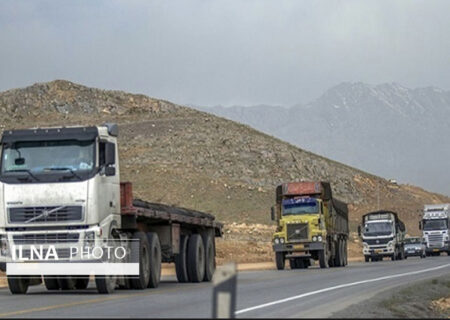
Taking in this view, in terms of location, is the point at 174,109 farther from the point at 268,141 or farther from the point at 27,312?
the point at 27,312

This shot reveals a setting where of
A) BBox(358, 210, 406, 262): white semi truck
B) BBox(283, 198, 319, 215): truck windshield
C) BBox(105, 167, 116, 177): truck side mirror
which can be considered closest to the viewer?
BBox(105, 167, 116, 177): truck side mirror

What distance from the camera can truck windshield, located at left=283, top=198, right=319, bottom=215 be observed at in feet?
143

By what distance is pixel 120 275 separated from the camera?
76.2 feet

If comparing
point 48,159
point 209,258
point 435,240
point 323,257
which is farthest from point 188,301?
point 435,240

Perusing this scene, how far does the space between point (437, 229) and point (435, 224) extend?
402 mm

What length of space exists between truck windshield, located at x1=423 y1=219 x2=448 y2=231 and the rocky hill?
19227mm

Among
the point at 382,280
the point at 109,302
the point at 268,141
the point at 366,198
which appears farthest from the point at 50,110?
the point at 109,302

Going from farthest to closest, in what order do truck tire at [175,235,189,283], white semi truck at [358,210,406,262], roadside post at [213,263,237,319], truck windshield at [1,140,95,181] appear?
white semi truck at [358,210,406,262]
truck tire at [175,235,189,283]
truck windshield at [1,140,95,181]
roadside post at [213,263,237,319]

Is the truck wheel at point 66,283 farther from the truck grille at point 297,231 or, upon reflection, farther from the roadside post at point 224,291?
the truck grille at point 297,231

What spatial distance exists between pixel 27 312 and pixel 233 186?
3236 inches

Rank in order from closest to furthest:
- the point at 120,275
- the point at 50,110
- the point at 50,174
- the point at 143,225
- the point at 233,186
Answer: the point at 50,174 → the point at 120,275 → the point at 143,225 → the point at 233,186 → the point at 50,110

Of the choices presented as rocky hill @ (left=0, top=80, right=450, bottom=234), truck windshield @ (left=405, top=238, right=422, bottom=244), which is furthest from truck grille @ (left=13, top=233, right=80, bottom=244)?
rocky hill @ (left=0, top=80, right=450, bottom=234)

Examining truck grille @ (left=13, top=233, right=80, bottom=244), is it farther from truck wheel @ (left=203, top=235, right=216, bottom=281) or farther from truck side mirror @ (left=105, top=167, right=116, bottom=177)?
truck wheel @ (left=203, top=235, right=216, bottom=281)

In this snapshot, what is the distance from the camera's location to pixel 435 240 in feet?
244
